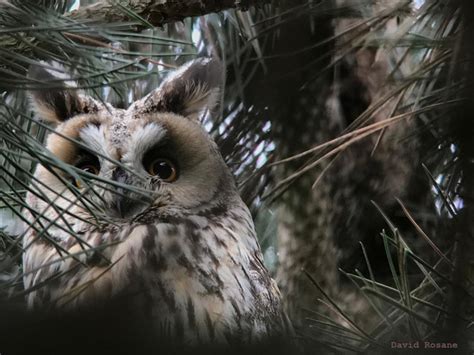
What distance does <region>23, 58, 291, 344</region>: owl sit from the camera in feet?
3.93

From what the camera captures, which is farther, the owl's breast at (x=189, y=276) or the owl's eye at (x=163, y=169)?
the owl's eye at (x=163, y=169)

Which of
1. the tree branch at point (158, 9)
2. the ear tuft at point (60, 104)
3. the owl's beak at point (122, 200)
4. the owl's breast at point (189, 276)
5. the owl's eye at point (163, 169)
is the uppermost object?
the tree branch at point (158, 9)

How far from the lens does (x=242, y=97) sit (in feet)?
5.21

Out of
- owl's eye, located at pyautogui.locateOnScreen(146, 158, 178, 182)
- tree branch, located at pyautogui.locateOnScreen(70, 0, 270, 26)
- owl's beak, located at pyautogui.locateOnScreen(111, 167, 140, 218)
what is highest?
tree branch, located at pyautogui.locateOnScreen(70, 0, 270, 26)

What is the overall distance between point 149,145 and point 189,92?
0.67ft

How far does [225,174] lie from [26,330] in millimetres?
1104

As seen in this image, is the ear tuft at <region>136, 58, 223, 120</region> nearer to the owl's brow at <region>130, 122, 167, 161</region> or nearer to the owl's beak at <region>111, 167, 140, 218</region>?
the owl's brow at <region>130, 122, 167, 161</region>

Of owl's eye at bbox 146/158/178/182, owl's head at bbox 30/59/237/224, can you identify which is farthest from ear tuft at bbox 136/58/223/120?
owl's eye at bbox 146/158/178/182

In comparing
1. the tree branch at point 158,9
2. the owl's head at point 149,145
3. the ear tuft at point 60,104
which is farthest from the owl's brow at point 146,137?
the tree branch at point 158,9

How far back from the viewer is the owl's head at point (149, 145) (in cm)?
125

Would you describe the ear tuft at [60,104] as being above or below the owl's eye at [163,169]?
above

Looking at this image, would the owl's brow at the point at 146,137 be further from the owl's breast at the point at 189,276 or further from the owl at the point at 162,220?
the owl's breast at the point at 189,276

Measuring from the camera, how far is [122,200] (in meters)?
1.25

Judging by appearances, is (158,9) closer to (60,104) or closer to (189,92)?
(189,92)
